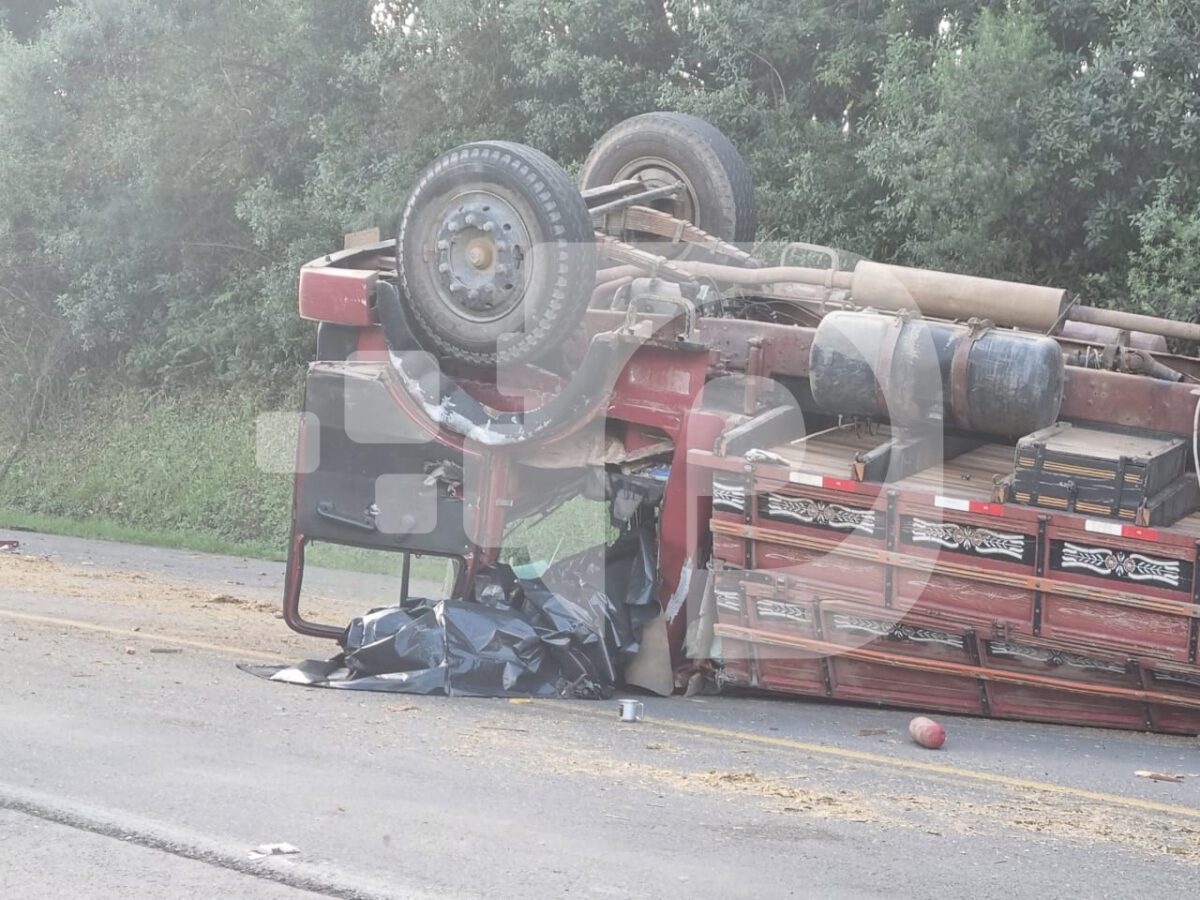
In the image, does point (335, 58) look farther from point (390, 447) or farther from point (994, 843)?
point (994, 843)

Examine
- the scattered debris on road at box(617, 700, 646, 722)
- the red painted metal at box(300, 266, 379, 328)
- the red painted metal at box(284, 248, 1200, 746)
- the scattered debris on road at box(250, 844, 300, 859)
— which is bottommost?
the scattered debris on road at box(250, 844, 300, 859)

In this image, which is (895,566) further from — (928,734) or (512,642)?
(512,642)

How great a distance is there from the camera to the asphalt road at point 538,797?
4.58 m

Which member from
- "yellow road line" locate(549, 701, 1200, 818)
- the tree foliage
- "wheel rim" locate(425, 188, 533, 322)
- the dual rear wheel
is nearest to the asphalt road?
"yellow road line" locate(549, 701, 1200, 818)

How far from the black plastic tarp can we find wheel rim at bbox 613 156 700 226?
2708 millimetres

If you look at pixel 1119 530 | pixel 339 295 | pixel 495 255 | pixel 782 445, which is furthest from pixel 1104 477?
pixel 339 295

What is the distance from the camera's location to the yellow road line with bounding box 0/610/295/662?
846cm

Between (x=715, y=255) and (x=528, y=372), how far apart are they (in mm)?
1639

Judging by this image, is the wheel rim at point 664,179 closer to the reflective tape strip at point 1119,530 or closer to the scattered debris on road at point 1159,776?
the reflective tape strip at point 1119,530

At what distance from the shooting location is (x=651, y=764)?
613cm

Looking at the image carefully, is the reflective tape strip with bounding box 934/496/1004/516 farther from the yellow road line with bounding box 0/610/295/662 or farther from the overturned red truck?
the yellow road line with bounding box 0/610/295/662

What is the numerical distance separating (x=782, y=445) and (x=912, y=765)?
6.30ft

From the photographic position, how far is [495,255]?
7.82 metres

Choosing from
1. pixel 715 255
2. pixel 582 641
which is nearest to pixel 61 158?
pixel 715 255
